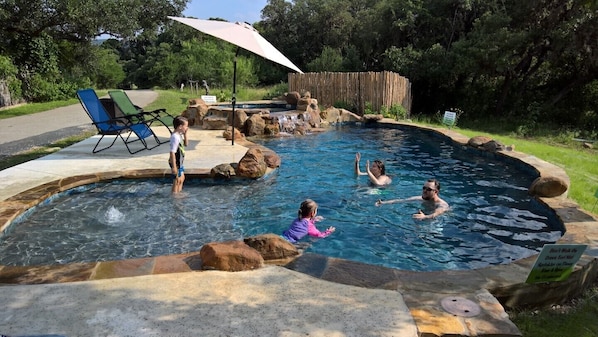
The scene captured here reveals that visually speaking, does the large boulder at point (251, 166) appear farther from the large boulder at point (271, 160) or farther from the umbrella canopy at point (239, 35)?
the umbrella canopy at point (239, 35)

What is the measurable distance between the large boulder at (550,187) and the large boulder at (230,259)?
4513 millimetres

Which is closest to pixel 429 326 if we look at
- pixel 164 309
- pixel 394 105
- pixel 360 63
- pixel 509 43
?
pixel 164 309

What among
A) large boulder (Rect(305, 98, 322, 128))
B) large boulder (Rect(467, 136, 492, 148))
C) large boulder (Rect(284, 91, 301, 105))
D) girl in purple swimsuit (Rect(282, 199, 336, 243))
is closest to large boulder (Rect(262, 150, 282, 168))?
girl in purple swimsuit (Rect(282, 199, 336, 243))

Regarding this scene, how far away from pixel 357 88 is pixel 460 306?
13240mm

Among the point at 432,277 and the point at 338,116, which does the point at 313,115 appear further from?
the point at 432,277

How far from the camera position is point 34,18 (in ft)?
50.7

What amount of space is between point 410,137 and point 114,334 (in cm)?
1040

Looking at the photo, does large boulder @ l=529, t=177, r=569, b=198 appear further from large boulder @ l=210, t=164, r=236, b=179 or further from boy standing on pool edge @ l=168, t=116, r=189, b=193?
boy standing on pool edge @ l=168, t=116, r=189, b=193

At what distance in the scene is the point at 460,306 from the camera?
280 cm

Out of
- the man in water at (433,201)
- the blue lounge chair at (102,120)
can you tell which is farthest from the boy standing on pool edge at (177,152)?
the man in water at (433,201)

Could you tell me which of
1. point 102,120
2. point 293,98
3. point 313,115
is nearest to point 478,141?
point 313,115

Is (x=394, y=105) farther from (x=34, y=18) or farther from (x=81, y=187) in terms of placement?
(x=34, y=18)

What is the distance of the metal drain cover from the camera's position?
2717 millimetres

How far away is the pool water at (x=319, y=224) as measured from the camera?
4.49 metres
